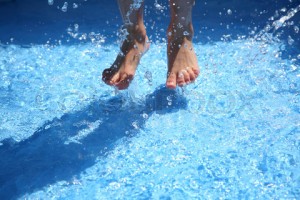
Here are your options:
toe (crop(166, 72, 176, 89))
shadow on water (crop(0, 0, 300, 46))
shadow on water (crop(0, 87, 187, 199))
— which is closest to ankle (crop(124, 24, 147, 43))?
toe (crop(166, 72, 176, 89))

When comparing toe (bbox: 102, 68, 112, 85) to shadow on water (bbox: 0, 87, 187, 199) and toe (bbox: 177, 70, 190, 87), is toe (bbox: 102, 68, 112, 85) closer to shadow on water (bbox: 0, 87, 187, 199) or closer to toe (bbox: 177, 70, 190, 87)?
shadow on water (bbox: 0, 87, 187, 199)

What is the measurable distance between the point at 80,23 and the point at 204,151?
5.61 feet

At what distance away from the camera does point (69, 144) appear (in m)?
2.07

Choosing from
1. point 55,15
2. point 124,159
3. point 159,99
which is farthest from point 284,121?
point 55,15

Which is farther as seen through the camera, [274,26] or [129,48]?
[274,26]

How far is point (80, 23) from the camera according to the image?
3.27 m

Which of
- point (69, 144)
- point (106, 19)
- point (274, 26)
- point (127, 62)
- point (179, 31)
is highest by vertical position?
point (106, 19)

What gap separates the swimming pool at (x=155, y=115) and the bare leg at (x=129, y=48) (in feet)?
0.72

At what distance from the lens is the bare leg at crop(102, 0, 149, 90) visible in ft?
6.95

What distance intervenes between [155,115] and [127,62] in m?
0.31

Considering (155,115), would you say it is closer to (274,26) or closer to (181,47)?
(181,47)

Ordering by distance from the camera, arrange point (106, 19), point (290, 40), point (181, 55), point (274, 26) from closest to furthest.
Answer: point (181, 55), point (290, 40), point (274, 26), point (106, 19)

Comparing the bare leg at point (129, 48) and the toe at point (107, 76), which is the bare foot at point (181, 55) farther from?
the toe at point (107, 76)

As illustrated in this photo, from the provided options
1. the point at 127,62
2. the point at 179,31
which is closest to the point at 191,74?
the point at 179,31
